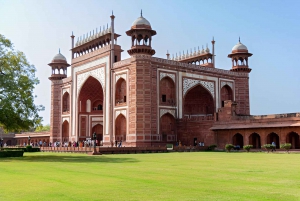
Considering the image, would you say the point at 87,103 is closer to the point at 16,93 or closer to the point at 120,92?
the point at 120,92

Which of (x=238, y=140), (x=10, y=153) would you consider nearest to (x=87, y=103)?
(x=238, y=140)

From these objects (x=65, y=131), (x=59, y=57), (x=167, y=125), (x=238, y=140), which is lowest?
(x=238, y=140)

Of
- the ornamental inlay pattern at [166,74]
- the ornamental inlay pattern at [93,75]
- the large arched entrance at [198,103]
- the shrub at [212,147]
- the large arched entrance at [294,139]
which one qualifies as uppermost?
the ornamental inlay pattern at [93,75]

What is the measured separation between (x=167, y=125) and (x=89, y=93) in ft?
35.4

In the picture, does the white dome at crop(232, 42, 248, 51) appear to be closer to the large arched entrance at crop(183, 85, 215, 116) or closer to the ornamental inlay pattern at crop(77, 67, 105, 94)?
the large arched entrance at crop(183, 85, 215, 116)

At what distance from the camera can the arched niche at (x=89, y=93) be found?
124ft

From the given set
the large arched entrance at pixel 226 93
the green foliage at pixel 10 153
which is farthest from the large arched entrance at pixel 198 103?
the green foliage at pixel 10 153

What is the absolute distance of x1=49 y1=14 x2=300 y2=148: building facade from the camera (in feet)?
96.9

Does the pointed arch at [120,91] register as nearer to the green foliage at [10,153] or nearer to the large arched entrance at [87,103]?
the large arched entrance at [87,103]

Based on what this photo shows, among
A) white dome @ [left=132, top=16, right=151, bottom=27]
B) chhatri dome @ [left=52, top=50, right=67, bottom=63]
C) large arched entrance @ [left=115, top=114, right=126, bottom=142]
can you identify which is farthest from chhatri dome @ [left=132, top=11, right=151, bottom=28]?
chhatri dome @ [left=52, top=50, right=67, bottom=63]

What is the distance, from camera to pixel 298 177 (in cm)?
820

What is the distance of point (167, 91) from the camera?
→ 32812 mm

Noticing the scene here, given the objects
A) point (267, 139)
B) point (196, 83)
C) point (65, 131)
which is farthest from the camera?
point (65, 131)

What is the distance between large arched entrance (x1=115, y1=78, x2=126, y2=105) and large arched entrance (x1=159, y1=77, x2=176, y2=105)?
3054 mm
